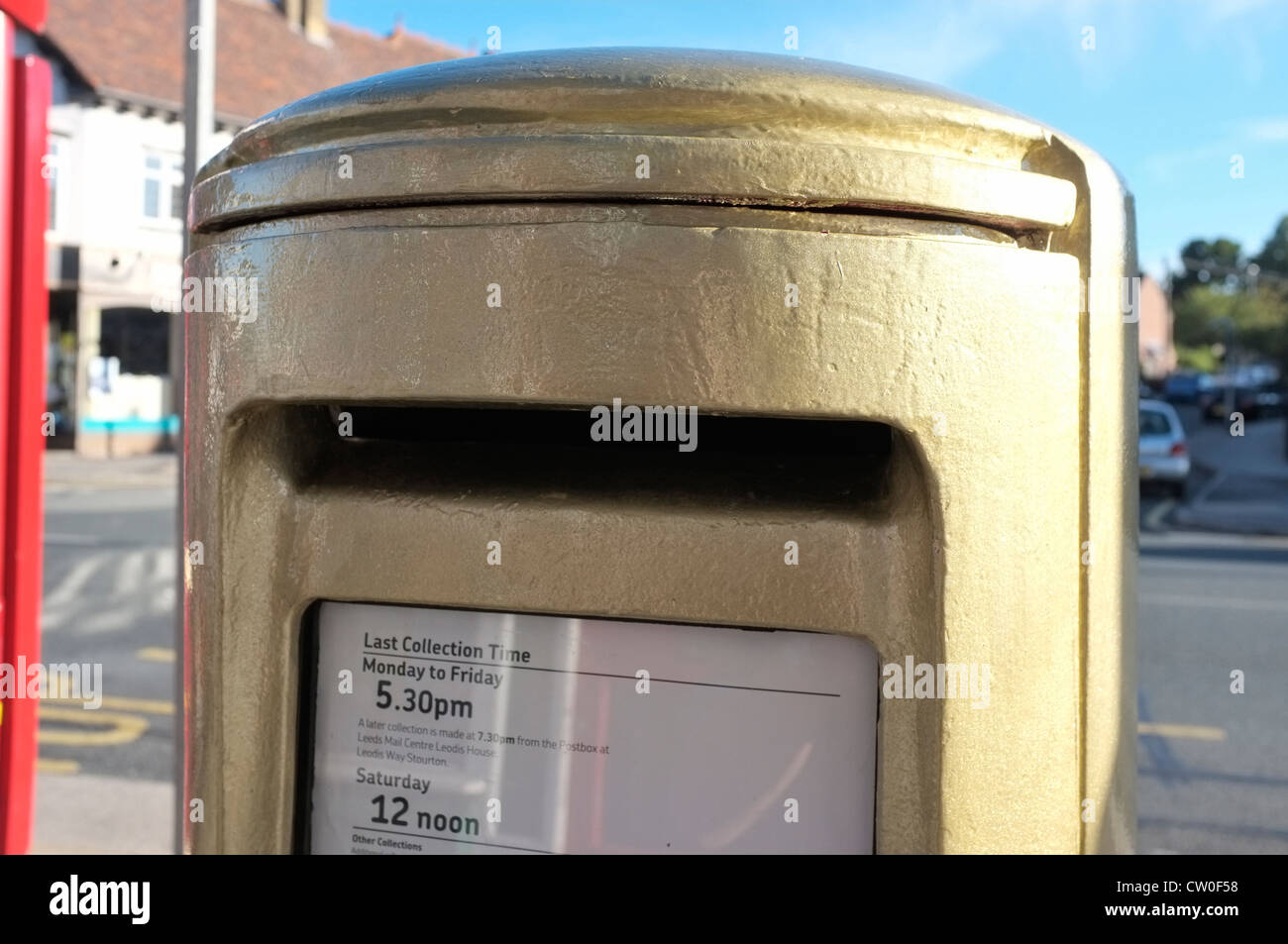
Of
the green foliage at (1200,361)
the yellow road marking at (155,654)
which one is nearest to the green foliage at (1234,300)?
the green foliage at (1200,361)

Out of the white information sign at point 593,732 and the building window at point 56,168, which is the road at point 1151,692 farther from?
the building window at point 56,168

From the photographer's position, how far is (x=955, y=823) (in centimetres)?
95

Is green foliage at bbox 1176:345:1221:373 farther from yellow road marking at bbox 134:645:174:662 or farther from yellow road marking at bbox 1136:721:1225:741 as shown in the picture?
yellow road marking at bbox 134:645:174:662

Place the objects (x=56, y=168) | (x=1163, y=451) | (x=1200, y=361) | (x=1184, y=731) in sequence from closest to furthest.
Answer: (x=1184, y=731), (x=1163, y=451), (x=56, y=168), (x=1200, y=361)

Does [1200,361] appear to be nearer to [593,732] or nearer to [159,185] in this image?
[159,185]

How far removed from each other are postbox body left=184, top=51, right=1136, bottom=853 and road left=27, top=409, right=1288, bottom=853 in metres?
3.46

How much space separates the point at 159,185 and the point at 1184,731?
19.8 meters

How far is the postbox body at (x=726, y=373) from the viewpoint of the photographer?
914 millimetres

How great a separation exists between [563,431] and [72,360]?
72.4 ft

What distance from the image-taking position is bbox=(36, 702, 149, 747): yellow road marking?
5453 millimetres

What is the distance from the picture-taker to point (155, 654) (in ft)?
22.8

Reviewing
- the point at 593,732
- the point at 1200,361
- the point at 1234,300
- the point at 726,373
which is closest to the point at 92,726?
the point at 593,732
